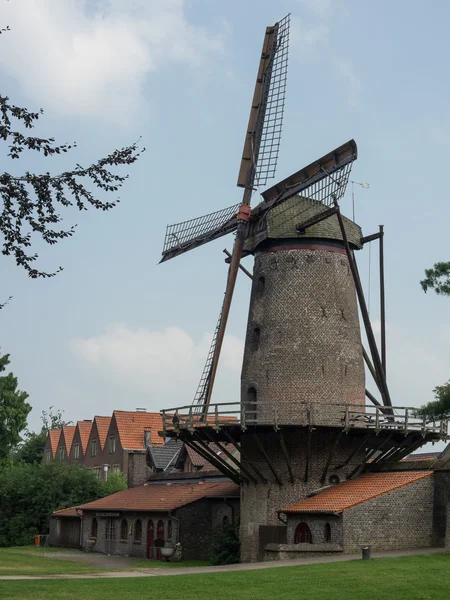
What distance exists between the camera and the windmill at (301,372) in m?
32.0

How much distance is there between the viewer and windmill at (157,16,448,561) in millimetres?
32031

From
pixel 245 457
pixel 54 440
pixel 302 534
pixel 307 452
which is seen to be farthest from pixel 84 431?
pixel 302 534

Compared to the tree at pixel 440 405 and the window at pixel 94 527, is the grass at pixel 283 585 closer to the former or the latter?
the tree at pixel 440 405

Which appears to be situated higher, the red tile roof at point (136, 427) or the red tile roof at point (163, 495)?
the red tile roof at point (136, 427)

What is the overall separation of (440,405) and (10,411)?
36925 millimetres

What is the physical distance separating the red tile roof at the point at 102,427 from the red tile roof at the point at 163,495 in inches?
632

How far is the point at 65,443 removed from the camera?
2813 inches

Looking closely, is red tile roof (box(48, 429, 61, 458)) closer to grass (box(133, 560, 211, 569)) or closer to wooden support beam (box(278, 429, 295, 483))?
grass (box(133, 560, 211, 569))

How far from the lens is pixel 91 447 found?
216ft

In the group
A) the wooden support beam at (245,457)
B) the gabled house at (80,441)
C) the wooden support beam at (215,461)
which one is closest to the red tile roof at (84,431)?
the gabled house at (80,441)

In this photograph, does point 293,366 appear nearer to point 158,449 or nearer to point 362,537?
point 362,537

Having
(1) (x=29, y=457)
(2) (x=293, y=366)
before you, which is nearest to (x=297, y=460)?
(2) (x=293, y=366)

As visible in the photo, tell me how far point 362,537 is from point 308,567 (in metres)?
4.48

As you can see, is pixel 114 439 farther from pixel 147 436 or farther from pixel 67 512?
pixel 67 512
